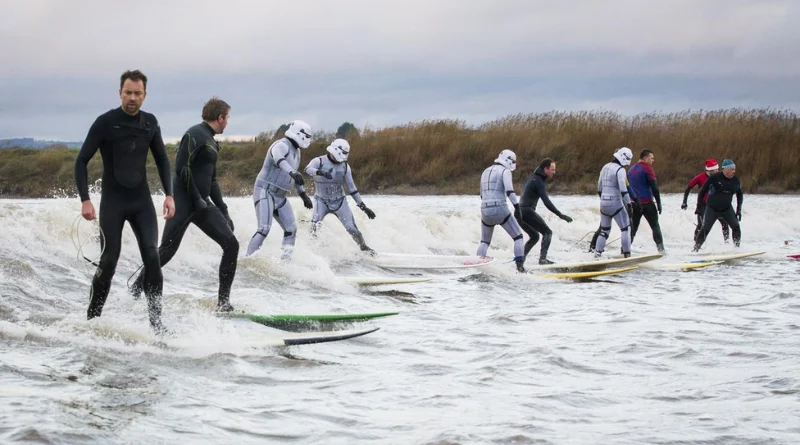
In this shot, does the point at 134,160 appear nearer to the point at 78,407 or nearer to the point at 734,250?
the point at 78,407

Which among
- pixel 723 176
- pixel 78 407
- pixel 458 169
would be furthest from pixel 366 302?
pixel 458 169

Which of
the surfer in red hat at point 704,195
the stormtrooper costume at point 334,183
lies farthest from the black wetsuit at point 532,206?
the surfer in red hat at point 704,195

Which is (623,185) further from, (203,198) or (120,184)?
(120,184)

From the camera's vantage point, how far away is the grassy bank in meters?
35.6

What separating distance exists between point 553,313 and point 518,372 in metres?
3.19

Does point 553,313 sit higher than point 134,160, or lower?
lower

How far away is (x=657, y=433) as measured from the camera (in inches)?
193

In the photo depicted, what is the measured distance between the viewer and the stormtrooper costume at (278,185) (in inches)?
452

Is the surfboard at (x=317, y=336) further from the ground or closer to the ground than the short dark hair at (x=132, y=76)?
closer to the ground

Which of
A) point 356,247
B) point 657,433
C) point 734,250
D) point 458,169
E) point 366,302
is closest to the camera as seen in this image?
point 657,433

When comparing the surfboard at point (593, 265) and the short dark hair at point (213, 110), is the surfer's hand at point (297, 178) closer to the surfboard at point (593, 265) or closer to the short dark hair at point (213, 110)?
the short dark hair at point (213, 110)

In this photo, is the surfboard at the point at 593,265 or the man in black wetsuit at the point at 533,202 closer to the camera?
the man in black wetsuit at the point at 533,202

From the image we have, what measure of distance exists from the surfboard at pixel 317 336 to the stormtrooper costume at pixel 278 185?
416cm

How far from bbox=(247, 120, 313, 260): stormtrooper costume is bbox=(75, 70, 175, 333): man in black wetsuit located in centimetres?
468
